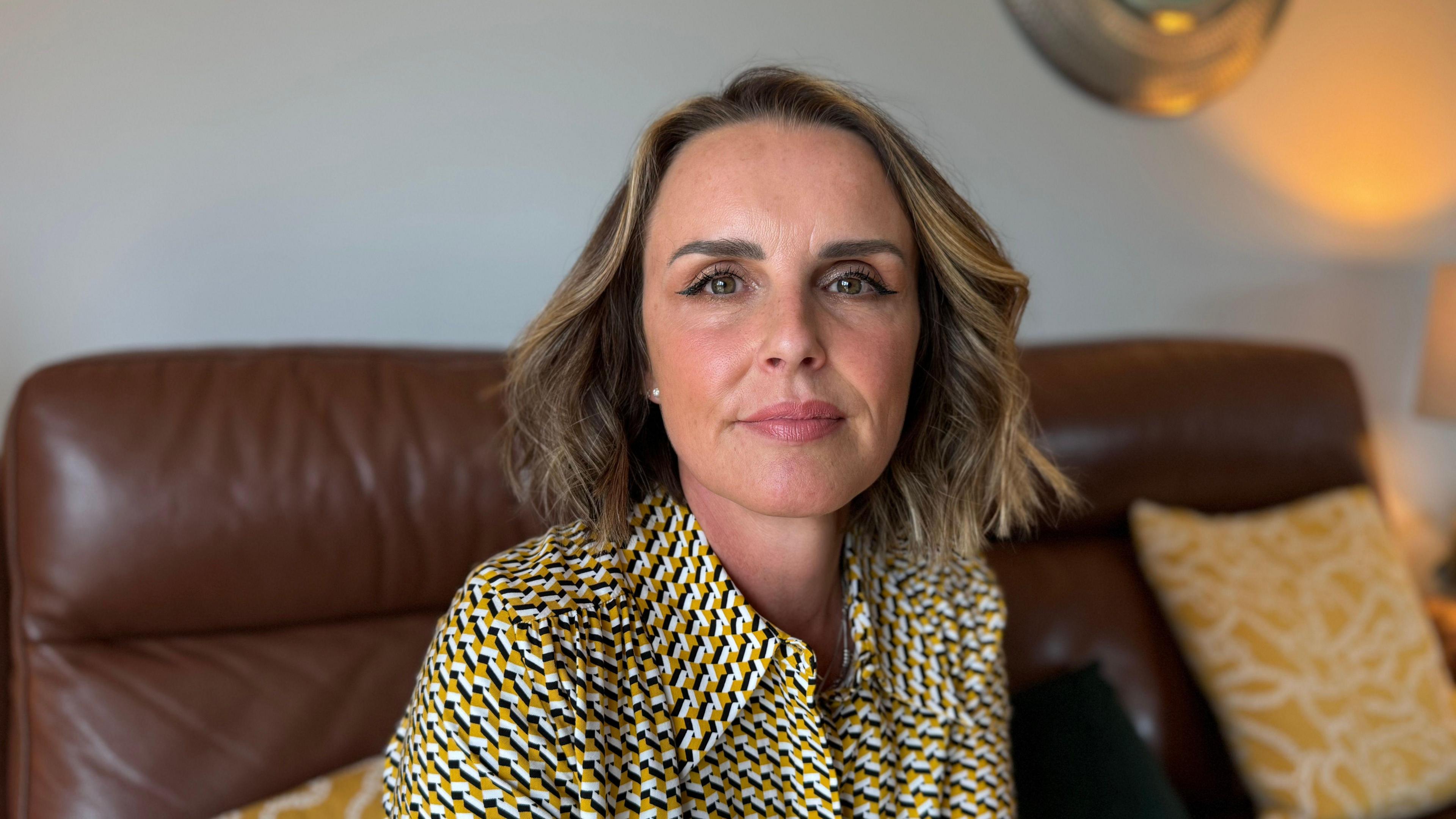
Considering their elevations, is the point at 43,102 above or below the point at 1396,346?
above

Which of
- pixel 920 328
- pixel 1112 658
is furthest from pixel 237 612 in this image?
pixel 1112 658

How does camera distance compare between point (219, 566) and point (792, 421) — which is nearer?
point (792, 421)

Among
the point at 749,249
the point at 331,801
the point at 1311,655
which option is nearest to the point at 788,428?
the point at 749,249

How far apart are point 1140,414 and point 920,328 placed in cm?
89

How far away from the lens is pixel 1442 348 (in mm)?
2396

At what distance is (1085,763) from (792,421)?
80 cm

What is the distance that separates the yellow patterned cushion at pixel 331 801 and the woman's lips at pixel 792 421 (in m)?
0.61

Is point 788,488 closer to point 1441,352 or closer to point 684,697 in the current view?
point 684,697

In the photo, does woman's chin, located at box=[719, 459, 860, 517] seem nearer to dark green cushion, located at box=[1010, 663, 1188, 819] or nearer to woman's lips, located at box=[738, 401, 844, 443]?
woman's lips, located at box=[738, 401, 844, 443]

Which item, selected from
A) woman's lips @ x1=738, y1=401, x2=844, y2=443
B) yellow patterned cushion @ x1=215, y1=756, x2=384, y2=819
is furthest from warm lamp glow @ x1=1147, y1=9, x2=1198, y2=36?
yellow patterned cushion @ x1=215, y1=756, x2=384, y2=819

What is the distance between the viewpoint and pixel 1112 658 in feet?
5.90

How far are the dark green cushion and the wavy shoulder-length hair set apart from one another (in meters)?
0.36

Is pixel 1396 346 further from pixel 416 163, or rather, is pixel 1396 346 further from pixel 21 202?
pixel 21 202

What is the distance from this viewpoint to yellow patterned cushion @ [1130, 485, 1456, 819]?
1690mm
